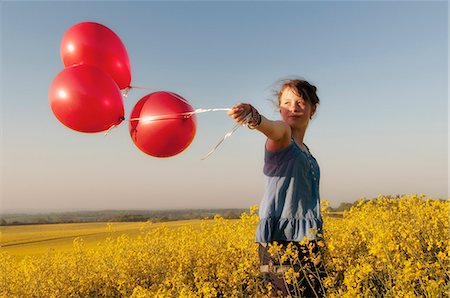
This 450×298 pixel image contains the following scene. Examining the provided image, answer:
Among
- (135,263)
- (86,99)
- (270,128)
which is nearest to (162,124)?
(86,99)

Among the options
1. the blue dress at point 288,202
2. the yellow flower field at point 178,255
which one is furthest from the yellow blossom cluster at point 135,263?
the blue dress at point 288,202

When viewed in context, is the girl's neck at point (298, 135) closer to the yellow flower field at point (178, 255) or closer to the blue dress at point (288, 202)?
the blue dress at point (288, 202)

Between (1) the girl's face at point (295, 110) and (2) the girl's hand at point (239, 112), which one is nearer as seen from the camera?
(2) the girl's hand at point (239, 112)

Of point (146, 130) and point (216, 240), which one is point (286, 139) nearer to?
point (146, 130)

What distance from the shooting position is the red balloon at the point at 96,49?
266 centimetres

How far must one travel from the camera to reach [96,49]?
2666 mm

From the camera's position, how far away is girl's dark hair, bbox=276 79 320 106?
2.54m

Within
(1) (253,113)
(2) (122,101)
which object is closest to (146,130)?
(2) (122,101)

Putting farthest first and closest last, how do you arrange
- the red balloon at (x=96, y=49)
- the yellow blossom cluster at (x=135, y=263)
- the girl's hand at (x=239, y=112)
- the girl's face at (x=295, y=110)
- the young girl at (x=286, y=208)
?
the yellow blossom cluster at (x=135, y=263)
the red balloon at (x=96, y=49)
the girl's face at (x=295, y=110)
the young girl at (x=286, y=208)
the girl's hand at (x=239, y=112)

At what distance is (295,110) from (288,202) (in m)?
0.57

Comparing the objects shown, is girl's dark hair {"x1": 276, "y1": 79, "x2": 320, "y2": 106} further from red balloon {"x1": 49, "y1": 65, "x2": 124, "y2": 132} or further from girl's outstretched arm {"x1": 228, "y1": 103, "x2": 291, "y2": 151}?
red balloon {"x1": 49, "y1": 65, "x2": 124, "y2": 132}

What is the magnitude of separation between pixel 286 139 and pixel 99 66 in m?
1.33

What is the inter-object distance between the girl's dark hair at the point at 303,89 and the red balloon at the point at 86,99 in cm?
103

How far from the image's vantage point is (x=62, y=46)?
278 cm
